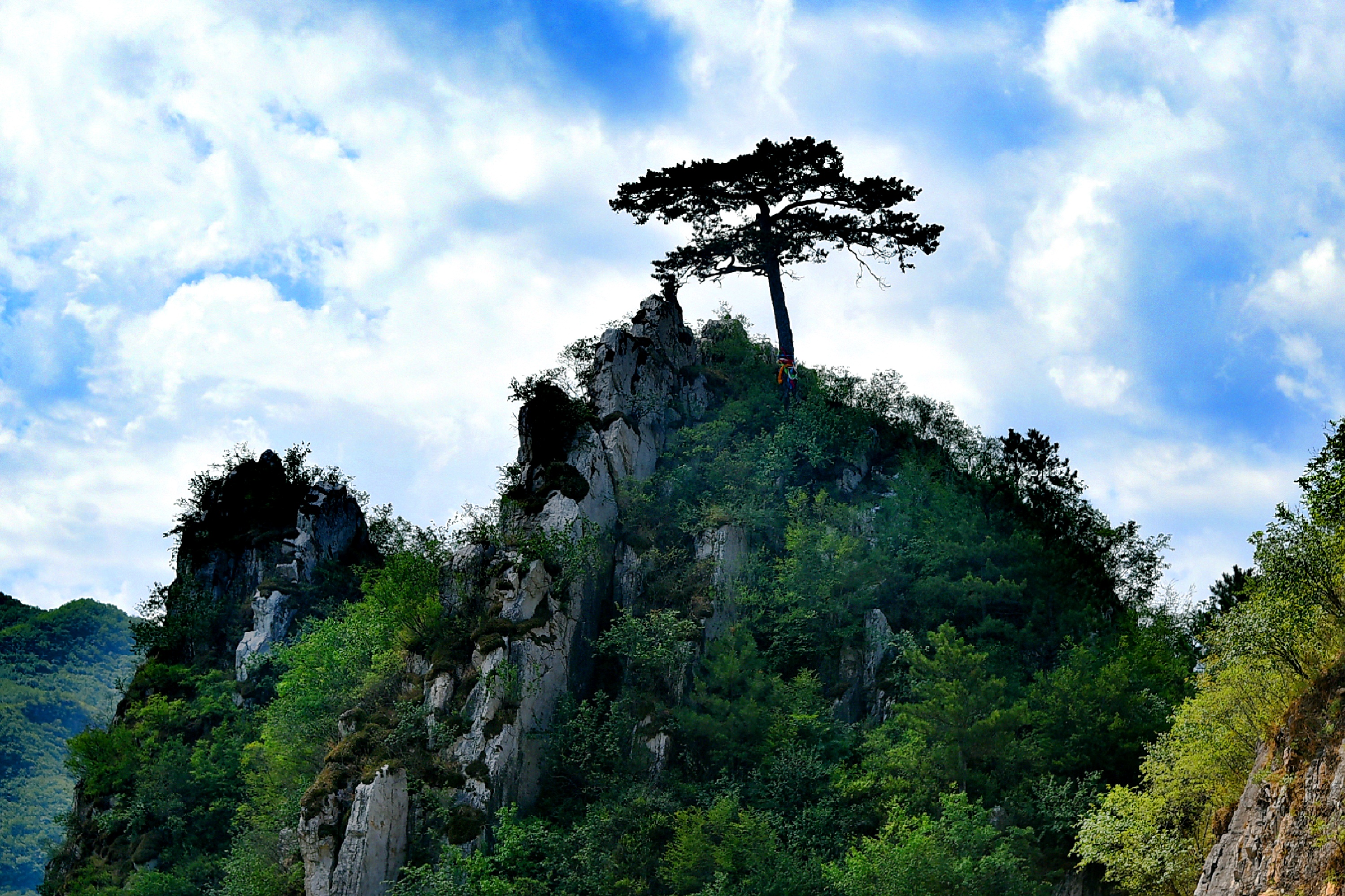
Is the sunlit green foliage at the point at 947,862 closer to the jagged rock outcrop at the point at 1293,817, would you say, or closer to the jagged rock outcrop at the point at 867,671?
the jagged rock outcrop at the point at 1293,817

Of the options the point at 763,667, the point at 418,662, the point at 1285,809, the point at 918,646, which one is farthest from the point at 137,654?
the point at 1285,809

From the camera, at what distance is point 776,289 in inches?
2197

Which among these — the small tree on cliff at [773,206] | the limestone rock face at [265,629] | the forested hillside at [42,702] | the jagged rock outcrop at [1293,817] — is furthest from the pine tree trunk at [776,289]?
the forested hillside at [42,702]

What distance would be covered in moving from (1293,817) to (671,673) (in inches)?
831

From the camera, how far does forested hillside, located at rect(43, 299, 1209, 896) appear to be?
34.1 metres

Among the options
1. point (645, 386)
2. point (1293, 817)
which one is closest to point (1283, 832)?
point (1293, 817)

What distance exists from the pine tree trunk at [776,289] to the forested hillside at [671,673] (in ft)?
5.71

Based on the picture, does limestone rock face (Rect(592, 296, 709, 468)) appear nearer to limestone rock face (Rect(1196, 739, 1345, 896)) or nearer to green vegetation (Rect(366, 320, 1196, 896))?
green vegetation (Rect(366, 320, 1196, 896))

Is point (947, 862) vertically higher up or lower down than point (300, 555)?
lower down

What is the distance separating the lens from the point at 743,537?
44781 mm

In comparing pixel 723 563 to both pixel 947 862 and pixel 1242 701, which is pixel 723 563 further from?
pixel 1242 701

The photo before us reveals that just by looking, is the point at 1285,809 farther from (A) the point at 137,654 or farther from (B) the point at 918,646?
(A) the point at 137,654

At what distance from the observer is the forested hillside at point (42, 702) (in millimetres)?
96812

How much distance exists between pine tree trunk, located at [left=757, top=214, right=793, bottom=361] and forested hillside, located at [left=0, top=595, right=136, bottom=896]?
65.5 m
